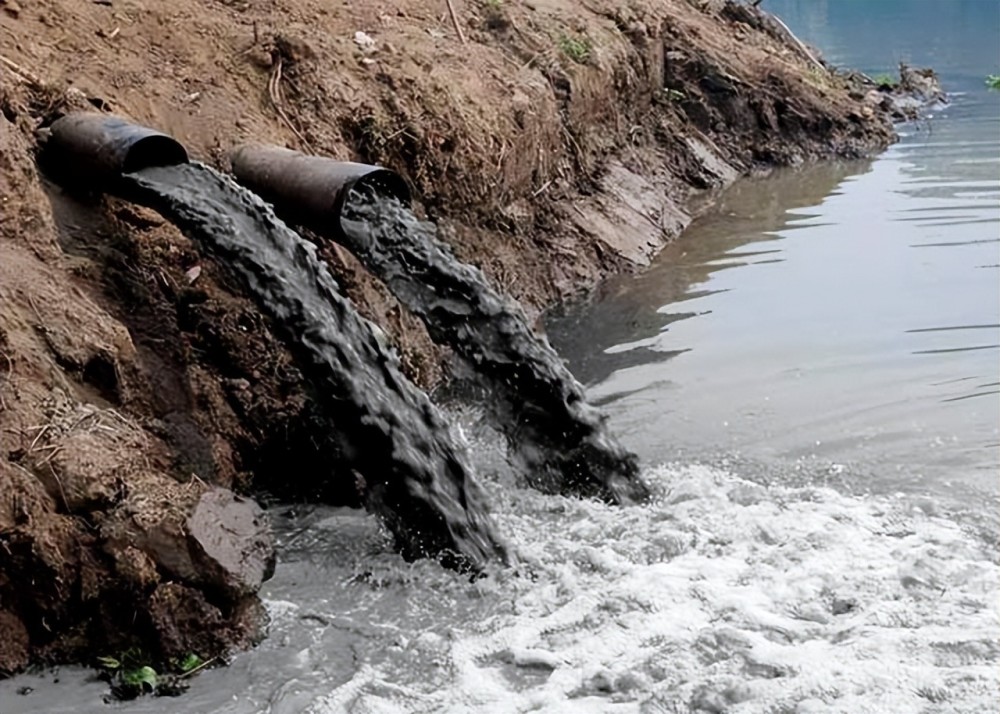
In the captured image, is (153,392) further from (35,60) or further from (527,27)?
(527,27)

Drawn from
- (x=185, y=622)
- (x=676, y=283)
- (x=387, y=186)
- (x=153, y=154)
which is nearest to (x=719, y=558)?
(x=185, y=622)

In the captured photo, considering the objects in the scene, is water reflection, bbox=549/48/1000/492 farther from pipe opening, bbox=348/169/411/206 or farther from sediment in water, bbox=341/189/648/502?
pipe opening, bbox=348/169/411/206

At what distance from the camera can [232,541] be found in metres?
4.19

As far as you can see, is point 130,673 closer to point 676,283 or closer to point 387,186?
point 387,186

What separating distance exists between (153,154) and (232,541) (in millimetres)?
2114

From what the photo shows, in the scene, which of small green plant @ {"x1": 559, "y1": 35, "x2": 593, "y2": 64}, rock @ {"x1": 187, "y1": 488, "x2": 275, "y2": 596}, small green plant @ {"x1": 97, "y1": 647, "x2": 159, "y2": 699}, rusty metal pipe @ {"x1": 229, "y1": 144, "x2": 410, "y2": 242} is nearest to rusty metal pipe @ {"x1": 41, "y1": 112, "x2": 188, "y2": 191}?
rusty metal pipe @ {"x1": 229, "y1": 144, "x2": 410, "y2": 242}

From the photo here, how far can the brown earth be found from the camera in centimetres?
402

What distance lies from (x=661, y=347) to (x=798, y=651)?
362 centimetres

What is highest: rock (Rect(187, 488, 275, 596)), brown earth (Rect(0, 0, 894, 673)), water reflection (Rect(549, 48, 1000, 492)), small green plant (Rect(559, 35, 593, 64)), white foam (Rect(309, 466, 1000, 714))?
small green plant (Rect(559, 35, 593, 64))

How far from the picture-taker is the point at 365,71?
7.72 m

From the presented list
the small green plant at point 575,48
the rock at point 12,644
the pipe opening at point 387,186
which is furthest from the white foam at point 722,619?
the small green plant at point 575,48

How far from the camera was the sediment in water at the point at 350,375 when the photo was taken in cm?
479

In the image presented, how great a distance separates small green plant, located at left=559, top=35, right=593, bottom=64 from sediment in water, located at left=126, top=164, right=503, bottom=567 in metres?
5.92

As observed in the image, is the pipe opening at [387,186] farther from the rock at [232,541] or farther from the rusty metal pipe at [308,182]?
the rock at [232,541]
